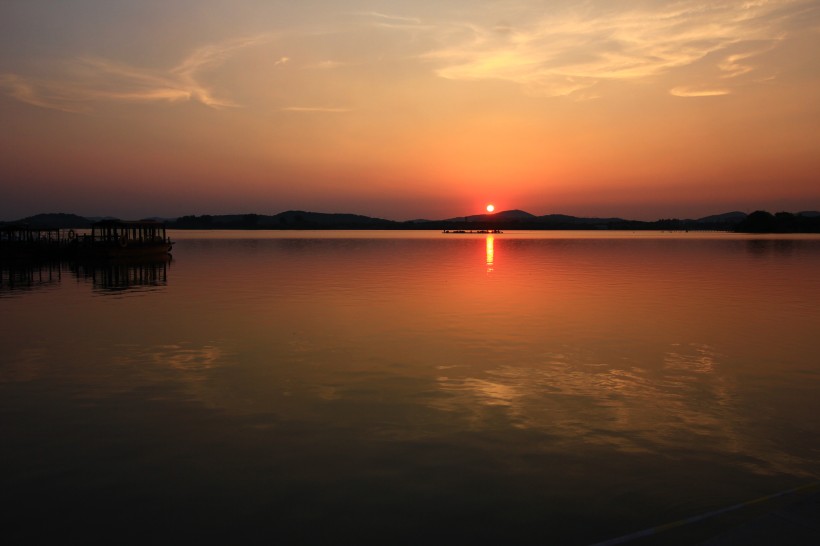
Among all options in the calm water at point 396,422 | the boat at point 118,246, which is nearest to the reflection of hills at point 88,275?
the boat at point 118,246

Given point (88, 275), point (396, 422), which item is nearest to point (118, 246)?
point (88, 275)

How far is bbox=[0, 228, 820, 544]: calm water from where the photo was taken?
336 inches

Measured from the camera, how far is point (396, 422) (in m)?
12.4

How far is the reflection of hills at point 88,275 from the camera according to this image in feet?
136

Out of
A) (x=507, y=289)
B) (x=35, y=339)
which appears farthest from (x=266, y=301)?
(x=507, y=289)

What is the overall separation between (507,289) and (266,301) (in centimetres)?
1586

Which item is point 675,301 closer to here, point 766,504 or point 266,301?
point 266,301

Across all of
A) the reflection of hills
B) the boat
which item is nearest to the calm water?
the reflection of hills

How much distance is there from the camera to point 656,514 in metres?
8.46

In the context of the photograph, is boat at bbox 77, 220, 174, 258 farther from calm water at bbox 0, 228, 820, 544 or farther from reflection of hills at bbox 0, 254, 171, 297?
calm water at bbox 0, 228, 820, 544

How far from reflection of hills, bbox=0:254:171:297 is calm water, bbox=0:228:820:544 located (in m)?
14.4

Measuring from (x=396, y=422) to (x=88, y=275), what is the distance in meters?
46.4

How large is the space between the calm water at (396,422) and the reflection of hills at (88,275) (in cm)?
1436

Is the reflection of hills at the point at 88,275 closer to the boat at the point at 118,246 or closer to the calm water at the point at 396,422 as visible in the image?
the boat at the point at 118,246
